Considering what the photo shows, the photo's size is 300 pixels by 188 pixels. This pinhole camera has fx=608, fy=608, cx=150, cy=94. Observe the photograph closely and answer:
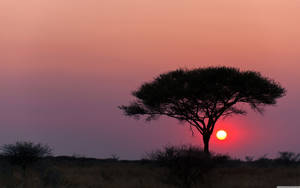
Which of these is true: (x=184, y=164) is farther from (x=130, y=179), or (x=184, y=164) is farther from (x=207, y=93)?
(x=207, y=93)

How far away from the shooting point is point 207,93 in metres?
46.2

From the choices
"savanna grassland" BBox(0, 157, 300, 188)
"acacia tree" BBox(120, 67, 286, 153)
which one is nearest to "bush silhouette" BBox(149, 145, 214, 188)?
"savanna grassland" BBox(0, 157, 300, 188)

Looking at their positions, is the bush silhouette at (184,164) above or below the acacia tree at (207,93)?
Answer: below

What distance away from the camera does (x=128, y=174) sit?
35.8 meters

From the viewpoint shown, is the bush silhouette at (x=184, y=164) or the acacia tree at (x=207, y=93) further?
the acacia tree at (x=207, y=93)

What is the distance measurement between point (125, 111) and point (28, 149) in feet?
56.4

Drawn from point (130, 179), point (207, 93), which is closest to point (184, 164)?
point (130, 179)

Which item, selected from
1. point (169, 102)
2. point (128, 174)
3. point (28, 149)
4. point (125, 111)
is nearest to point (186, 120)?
point (169, 102)

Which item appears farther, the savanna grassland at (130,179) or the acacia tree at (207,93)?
the acacia tree at (207,93)

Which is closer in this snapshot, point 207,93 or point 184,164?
point 184,164

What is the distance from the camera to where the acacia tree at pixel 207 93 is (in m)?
46.5

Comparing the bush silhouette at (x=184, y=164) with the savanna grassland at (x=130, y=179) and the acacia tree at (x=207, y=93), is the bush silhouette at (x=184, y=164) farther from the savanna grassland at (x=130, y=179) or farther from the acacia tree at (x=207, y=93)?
the acacia tree at (x=207, y=93)

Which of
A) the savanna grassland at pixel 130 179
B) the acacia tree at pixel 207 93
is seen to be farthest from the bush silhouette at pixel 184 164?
the acacia tree at pixel 207 93

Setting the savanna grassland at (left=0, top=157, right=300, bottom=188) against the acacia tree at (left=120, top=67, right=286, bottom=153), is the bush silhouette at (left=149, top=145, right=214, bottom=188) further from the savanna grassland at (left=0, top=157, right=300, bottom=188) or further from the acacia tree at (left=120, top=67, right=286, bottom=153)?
the acacia tree at (left=120, top=67, right=286, bottom=153)
